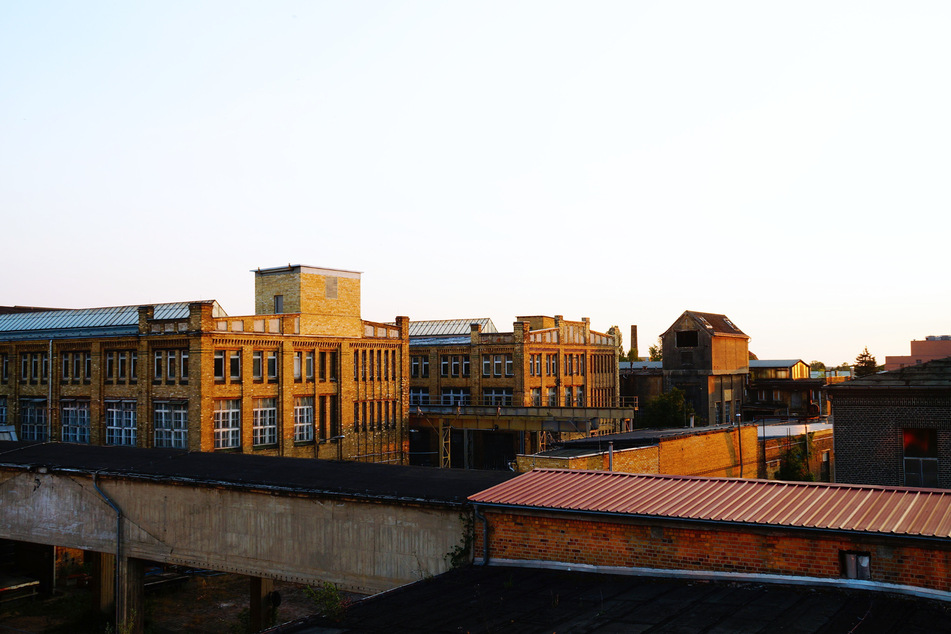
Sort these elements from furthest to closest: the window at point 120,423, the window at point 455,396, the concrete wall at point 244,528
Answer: the window at point 455,396, the window at point 120,423, the concrete wall at point 244,528

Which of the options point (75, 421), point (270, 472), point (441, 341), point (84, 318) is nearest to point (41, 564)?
point (75, 421)

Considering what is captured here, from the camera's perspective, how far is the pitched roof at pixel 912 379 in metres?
24.2

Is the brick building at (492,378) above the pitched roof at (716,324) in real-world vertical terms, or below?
below

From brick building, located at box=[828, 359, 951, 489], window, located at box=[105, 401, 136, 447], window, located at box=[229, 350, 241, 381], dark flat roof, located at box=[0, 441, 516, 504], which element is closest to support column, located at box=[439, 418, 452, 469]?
window, located at box=[229, 350, 241, 381]

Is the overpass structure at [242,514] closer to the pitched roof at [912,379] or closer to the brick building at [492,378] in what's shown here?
the pitched roof at [912,379]

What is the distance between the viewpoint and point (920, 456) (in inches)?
971

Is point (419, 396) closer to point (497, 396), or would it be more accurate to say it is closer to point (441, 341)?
point (441, 341)

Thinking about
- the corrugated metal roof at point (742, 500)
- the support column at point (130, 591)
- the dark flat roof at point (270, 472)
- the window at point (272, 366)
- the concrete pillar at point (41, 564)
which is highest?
the window at point (272, 366)

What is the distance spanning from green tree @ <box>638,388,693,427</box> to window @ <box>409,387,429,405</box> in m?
16.9

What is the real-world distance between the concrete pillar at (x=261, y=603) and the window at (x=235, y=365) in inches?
→ 616

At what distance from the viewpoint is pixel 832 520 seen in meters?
12.6

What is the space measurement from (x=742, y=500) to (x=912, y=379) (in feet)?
44.6

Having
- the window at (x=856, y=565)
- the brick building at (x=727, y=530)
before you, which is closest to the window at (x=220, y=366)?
the brick building at (x=727, y=530)

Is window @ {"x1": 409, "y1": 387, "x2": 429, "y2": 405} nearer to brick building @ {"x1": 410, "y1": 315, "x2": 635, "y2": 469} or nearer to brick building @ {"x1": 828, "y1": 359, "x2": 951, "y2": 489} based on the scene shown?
brick building @ {"x1": 410, "y1": 315, "x2": 635, "y2": 469}
